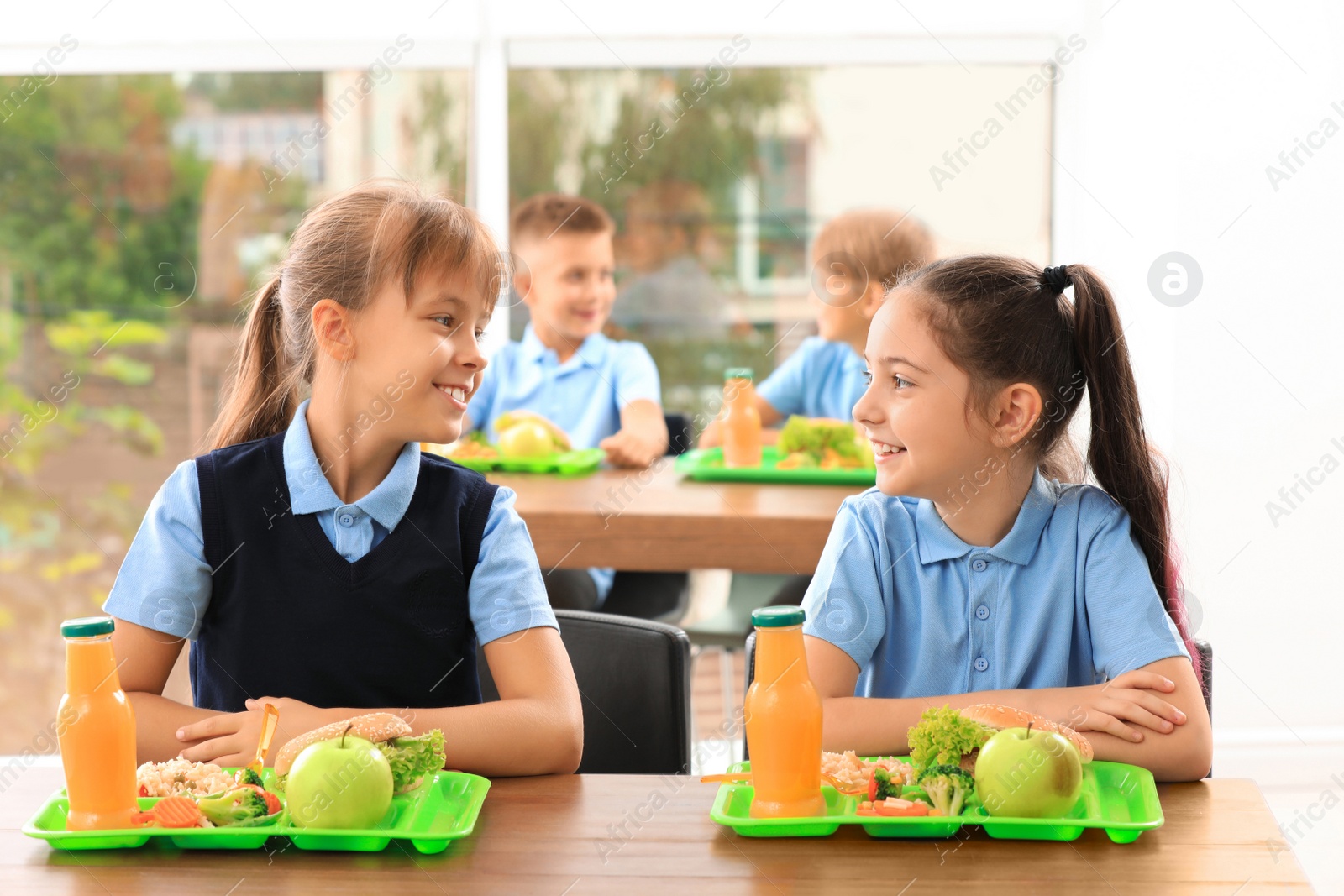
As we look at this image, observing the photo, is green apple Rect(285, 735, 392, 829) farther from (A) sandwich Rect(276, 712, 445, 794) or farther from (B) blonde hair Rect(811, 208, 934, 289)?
(B) blonde hair Rect(811, 208, 934, 289)

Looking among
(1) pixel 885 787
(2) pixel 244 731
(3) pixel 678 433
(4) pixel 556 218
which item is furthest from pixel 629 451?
(1) pixel 885 787

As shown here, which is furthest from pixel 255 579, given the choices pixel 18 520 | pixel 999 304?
pixel 18 520

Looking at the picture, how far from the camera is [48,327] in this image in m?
3.54

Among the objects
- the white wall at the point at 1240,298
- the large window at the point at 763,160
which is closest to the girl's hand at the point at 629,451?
the large window at the point at 763,160

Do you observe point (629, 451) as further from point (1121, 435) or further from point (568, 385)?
point (1121, 435)

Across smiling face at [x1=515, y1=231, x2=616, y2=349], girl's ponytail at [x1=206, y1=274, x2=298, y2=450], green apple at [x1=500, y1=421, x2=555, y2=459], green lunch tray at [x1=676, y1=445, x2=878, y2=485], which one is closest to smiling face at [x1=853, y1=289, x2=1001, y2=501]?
girl's ponytail at [x1=206, y1=274, x2=298, y2=450]

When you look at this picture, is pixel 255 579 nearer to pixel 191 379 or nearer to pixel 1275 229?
pixel 1275 229

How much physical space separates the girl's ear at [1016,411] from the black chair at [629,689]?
402 mm

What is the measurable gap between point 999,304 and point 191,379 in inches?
113

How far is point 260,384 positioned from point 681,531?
875mm

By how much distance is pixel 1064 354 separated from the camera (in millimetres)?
1330

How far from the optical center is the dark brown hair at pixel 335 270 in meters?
1.31

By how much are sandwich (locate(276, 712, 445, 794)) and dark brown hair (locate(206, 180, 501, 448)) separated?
0.51 metres

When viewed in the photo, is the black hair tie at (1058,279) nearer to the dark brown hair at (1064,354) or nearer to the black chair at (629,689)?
the dark brown hair at (1064,354)
